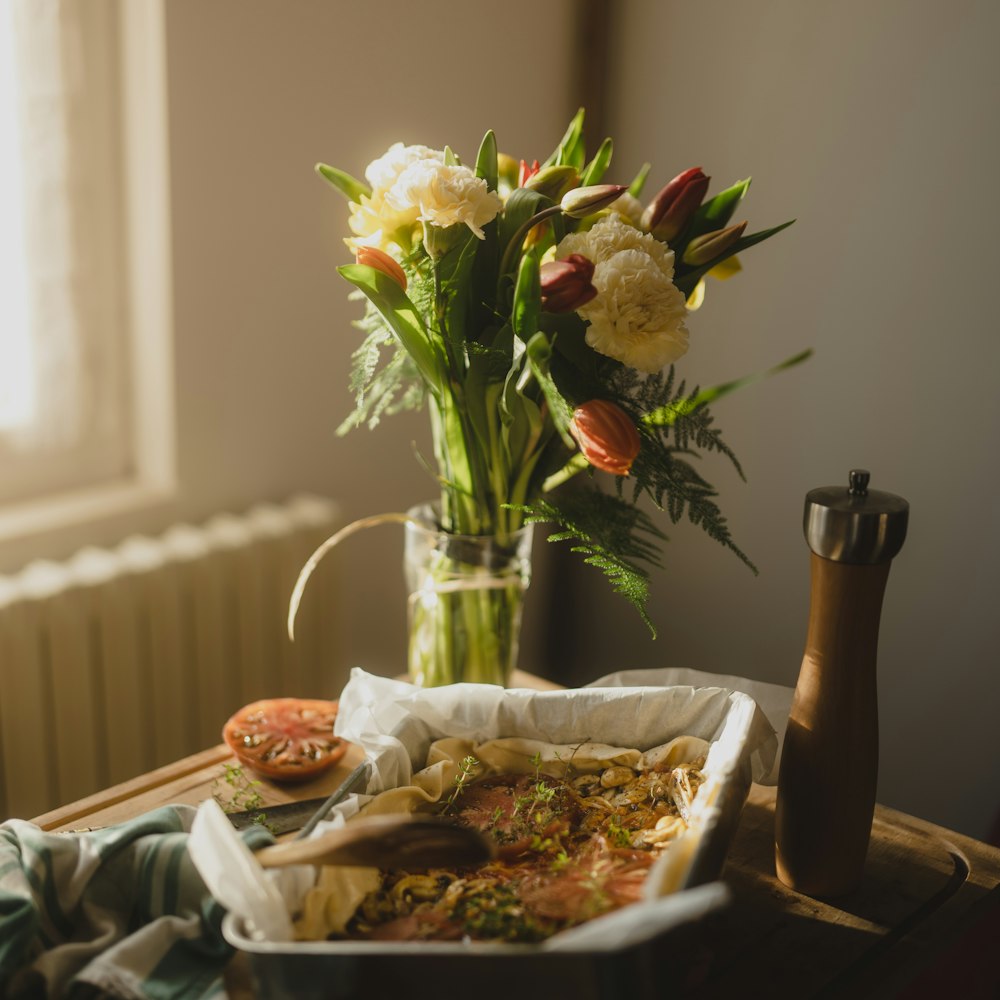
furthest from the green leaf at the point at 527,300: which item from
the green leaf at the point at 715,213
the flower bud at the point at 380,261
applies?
the green leaf at the point at 715,213

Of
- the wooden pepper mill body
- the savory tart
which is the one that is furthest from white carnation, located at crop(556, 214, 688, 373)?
the savory tart

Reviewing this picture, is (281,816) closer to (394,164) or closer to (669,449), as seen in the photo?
(669,449)

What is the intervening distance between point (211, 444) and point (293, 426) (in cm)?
15

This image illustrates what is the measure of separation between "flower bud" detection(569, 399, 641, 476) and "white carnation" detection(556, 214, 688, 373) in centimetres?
5

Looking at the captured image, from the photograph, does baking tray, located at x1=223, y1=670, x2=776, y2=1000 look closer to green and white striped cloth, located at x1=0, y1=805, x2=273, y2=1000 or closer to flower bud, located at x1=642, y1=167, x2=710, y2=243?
green and white striped cloth, located at x1=0, y1=805, x2=273, y2=1000

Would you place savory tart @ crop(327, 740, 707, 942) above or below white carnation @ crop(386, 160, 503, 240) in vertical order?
below

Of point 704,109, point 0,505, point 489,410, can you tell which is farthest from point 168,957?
point 704,109

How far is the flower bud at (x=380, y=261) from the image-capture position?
0.97 metres

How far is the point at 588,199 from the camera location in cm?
93

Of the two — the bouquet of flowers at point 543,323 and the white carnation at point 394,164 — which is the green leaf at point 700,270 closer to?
the bouquet of flowers at point 543,323

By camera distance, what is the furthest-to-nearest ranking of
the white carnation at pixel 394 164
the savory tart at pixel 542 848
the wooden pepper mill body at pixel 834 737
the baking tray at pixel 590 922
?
the white carnation at pixel 394 164 < the wooden pepper mill body at pixel 834 737 < the savory tart at pixel 542 848 < the baking tray at pixel 590 922

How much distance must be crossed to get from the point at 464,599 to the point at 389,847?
1.36 ft

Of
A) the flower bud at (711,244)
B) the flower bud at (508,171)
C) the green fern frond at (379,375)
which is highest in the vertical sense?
the flower bud at (508,171)

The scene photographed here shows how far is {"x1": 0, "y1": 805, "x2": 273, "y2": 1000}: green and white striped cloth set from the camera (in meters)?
0.77
